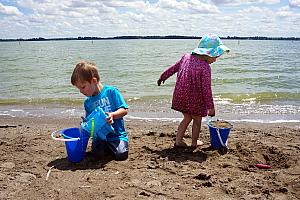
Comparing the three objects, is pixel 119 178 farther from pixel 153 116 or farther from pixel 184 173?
pixel 153 116

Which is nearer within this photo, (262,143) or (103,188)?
(103,188)

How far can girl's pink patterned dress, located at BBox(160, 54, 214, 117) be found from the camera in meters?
4.47

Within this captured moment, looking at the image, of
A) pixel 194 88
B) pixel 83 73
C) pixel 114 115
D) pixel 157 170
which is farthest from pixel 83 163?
pixel 194 88

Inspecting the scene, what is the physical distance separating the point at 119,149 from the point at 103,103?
25.5 inches

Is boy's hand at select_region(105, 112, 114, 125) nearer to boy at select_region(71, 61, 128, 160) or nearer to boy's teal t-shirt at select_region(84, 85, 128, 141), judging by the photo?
boy at select_region(71, 61, 128, 160)

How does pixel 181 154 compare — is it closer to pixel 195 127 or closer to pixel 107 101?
pixel 195 127

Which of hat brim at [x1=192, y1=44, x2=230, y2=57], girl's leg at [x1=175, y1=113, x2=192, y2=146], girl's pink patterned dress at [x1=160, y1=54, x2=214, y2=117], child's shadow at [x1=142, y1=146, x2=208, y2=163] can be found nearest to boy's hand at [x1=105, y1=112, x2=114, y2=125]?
child's shadow at [x1=142, y1=146, x2=208, y2=163]

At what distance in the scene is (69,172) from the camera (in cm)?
385

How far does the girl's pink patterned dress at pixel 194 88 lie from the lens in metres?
4.47

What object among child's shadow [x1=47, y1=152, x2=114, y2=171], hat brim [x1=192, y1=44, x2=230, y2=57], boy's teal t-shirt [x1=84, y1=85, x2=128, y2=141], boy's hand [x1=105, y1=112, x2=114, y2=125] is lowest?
child's shadow [x1=47, y1=152, x2=114, y2=171]

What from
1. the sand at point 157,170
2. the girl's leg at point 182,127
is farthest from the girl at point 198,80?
the sand at point 157,170

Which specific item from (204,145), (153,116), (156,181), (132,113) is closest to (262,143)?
(204,145)

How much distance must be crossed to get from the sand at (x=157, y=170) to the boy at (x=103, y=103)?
174 millimetres

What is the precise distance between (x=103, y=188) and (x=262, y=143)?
109 inches
